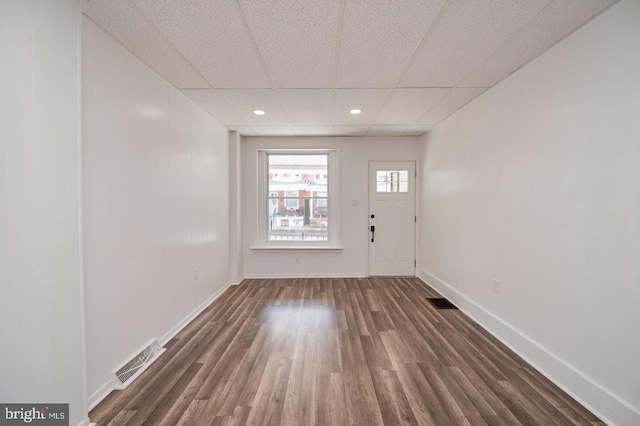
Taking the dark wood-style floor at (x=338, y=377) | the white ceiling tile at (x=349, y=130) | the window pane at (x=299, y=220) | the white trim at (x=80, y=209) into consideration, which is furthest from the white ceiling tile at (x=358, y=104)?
the dark wood-style floor at (x=338, y=377)

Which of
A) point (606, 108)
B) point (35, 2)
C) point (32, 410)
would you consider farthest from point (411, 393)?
point (35, 2)

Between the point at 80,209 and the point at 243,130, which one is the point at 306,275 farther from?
the point at 80,209

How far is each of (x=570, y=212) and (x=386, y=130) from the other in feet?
9.40

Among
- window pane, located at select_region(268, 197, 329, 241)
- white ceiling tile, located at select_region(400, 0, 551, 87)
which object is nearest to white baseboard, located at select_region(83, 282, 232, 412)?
window pane, located at select_region(268, 197, 329, 241)

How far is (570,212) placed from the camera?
1.86 metres

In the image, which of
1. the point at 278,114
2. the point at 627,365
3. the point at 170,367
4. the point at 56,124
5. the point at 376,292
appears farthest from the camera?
the point at 376,292

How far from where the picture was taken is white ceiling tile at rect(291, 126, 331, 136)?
4074mm

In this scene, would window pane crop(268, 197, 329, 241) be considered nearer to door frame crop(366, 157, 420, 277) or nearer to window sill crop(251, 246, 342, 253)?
window sill crop(251, 246, 342, 253)

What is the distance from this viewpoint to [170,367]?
210 centimetres

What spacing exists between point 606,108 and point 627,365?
1.56 metres

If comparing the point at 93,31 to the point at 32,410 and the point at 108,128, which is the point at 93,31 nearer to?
the point at 108,128

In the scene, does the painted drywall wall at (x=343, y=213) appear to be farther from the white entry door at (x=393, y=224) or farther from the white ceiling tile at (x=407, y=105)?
the white ceiling tile at (x=407, y=105)

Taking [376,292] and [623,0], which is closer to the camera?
[623,0]

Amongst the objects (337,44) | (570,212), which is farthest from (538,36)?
(337,44)
